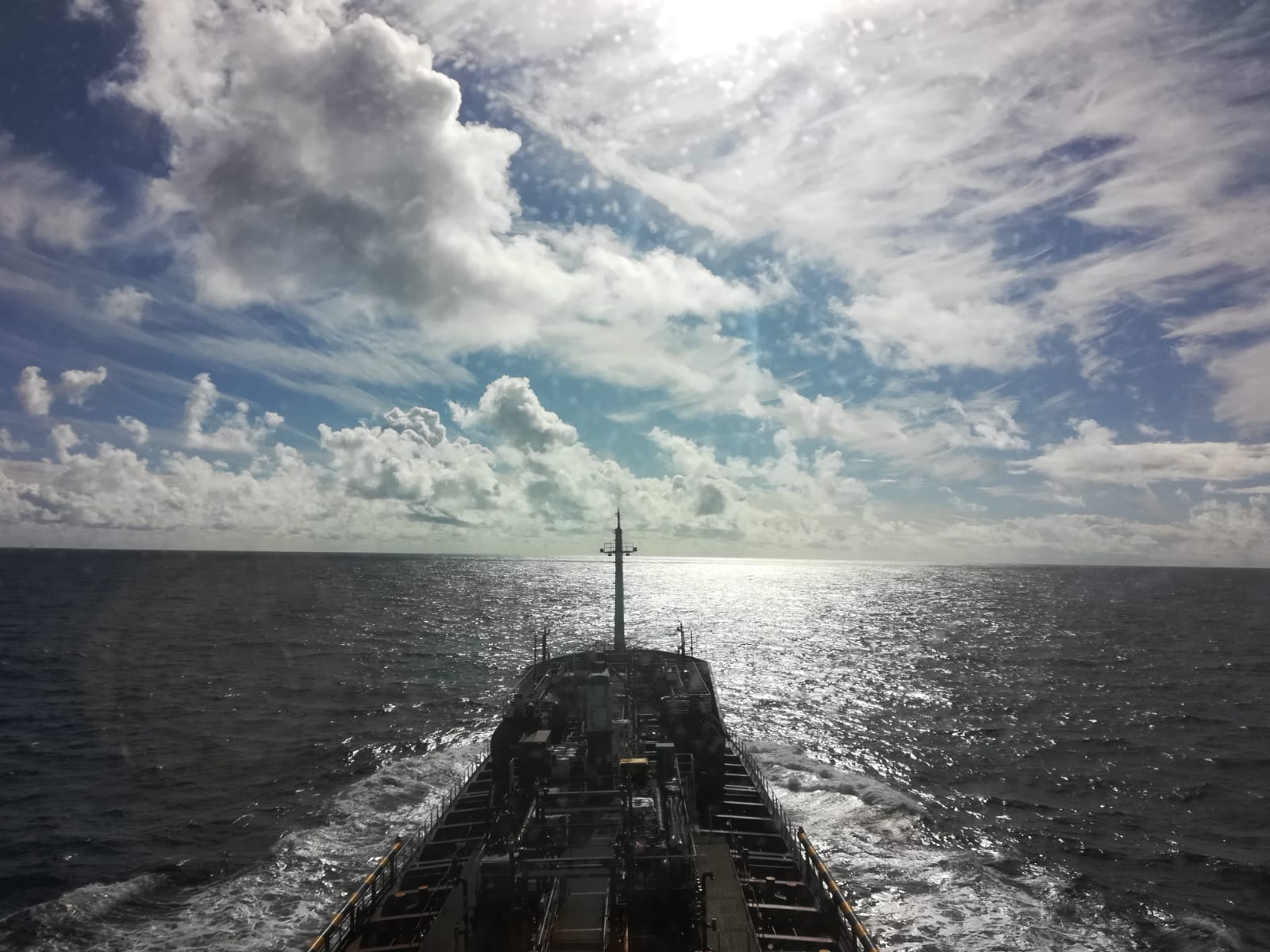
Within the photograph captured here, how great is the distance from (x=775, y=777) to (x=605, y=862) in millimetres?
28822

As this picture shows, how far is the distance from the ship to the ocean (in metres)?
6.00

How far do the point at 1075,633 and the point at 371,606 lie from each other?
487 ft

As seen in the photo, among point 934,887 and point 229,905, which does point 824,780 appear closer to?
point 934,887

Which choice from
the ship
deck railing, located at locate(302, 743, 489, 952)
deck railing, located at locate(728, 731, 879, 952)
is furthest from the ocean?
the ship

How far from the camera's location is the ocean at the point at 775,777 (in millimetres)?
30516

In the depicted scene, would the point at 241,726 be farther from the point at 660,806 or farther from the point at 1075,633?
the point at 1075,633

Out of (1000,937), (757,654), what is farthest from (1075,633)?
(1000,937)

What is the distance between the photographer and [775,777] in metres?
46.8

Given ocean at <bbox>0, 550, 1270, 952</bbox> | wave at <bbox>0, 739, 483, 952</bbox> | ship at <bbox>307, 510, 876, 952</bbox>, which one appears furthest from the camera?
ocean at <bbox>0, 550, 1270, 952</bbox>

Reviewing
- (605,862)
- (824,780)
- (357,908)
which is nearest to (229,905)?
(357,908)

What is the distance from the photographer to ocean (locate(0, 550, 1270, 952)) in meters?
30.5

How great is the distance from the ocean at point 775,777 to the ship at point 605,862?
6001mm

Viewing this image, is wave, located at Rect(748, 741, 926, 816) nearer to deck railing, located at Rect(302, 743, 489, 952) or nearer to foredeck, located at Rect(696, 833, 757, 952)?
foredeck, located at Rect(696, 833, 757, 952)

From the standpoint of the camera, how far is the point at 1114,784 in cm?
4741
